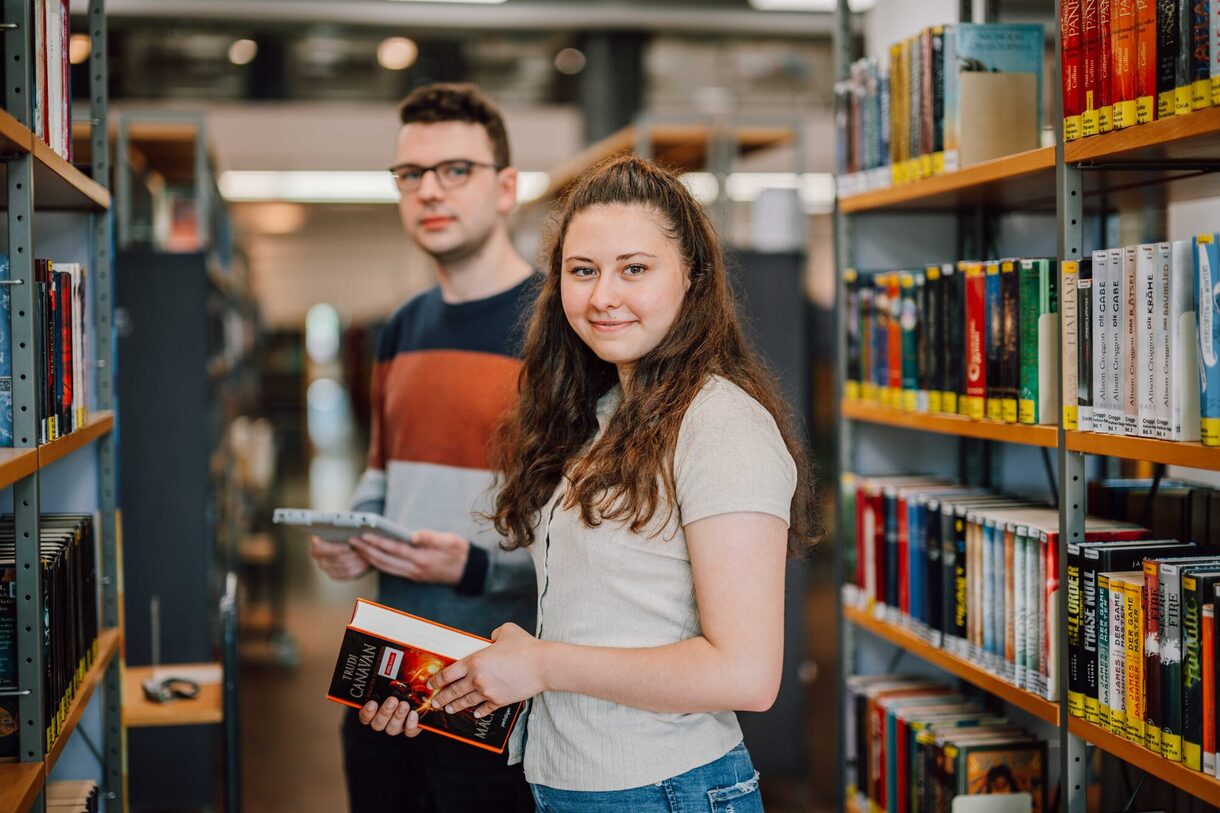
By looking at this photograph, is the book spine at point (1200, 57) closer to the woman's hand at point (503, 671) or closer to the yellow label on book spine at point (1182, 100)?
the yellow label on book spine at point (1182, 100)

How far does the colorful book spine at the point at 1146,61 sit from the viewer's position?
1767mm

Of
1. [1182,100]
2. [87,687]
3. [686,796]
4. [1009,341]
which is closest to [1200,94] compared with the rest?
[1182,100]

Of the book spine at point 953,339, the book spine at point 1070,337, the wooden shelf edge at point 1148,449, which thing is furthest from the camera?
the book spine at point 953,339

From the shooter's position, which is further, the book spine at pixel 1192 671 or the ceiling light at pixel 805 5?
the ceiling light at pixel 805 5

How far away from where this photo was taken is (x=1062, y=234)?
6.49 ft

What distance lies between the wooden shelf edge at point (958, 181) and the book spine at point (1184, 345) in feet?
1.24

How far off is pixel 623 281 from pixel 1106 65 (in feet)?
3.02

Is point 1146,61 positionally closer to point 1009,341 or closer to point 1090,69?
point 1090,69

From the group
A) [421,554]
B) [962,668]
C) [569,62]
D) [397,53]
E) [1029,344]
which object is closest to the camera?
[421,554]

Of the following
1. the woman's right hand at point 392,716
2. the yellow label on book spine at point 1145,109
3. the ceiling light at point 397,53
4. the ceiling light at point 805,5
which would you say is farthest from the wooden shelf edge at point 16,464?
the ceiling light at point 397,53

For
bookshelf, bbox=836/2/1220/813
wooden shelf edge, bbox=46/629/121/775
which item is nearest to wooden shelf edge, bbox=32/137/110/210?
wooden shelf edge, bbox=46/629/121/775

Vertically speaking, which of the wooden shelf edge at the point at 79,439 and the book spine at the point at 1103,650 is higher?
the wooden shelf edge at the point at 79,439

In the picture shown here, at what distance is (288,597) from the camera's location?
296 inches

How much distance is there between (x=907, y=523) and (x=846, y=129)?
100cm
